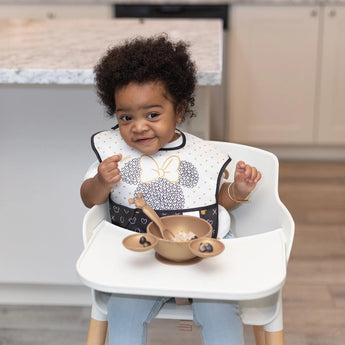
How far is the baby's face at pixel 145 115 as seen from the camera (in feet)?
3.82

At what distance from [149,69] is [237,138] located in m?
2.22

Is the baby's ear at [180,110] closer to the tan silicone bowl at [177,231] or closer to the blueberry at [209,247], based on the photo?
the tan silicone bowl at [177,231]

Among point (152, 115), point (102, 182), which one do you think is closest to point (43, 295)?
point (102, 182)

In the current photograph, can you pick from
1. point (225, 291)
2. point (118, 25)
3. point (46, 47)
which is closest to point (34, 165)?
point (46, 47)

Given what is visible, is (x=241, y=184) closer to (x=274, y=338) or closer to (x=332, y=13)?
(x=274, y=338)

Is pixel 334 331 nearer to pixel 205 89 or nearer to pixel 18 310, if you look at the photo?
pixel 205 89

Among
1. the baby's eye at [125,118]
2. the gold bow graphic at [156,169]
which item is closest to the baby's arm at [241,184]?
the gold bow graphic at [156,169]

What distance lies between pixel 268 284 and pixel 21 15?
104 inches

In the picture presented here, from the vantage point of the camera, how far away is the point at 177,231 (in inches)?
44.1

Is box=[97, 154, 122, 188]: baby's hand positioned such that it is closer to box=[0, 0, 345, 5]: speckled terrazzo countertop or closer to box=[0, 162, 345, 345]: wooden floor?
box=[0, 162, 345, 345]: wooden floor

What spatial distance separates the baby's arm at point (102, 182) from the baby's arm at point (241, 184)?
0.80 feet

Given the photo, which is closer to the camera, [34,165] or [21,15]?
[34,165]

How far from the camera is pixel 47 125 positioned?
65.9 inches

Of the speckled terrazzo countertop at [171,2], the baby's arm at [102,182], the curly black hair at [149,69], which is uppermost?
the speckled terrazzo countertop at [171,2]
